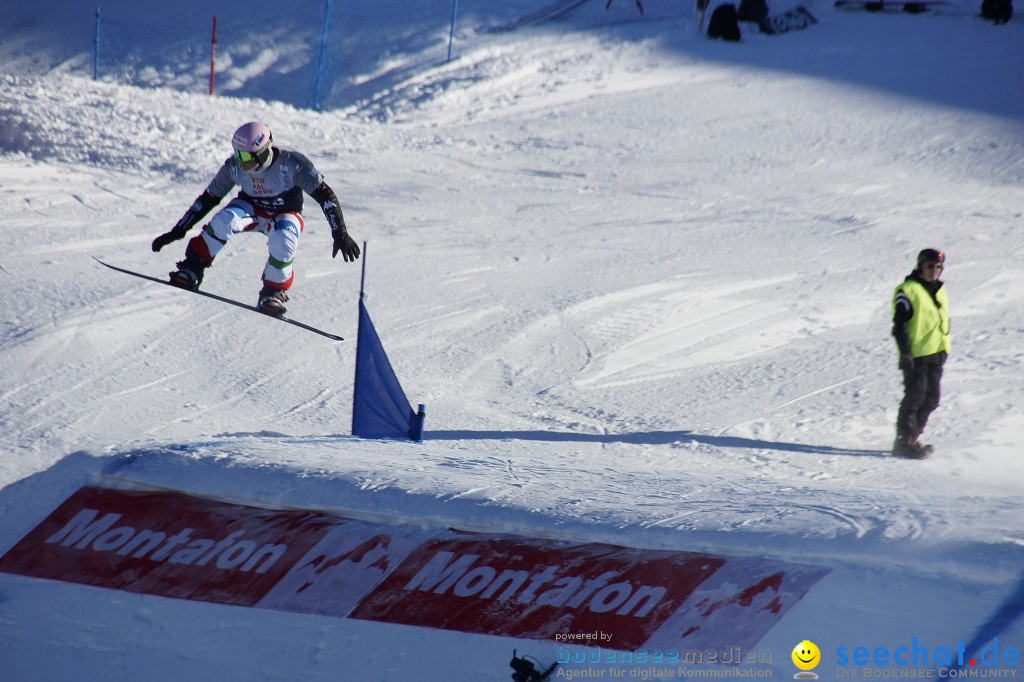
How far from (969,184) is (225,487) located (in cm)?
987

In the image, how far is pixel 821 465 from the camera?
622cm

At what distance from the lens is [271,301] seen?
6.12 m

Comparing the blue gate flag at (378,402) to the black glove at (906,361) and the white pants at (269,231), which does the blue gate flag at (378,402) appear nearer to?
the white pants at (269,231)

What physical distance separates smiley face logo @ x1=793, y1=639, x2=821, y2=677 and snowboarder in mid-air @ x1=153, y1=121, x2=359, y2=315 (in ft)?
12.0

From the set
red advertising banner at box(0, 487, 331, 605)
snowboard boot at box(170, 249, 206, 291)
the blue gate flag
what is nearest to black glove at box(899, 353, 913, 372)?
the blue gate flag

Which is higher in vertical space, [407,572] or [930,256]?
[930,256]

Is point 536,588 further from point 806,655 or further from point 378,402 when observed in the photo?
point 378,402

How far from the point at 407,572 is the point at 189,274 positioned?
10.4 feet

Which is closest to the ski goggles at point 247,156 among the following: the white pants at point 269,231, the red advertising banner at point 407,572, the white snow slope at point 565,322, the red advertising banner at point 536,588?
the white pants at point 269,231

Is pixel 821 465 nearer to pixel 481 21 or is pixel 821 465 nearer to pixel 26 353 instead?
pixel 26 353

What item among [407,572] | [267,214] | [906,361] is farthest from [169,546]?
[906,361]

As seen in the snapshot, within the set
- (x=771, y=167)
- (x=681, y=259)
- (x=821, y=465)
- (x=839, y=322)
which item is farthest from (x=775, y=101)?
(x=821, y=465)

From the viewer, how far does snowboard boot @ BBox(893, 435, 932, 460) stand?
6.21m

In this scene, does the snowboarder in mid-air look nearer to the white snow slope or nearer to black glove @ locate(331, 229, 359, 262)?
black glove @ locate(331, 229, 359, 262)
